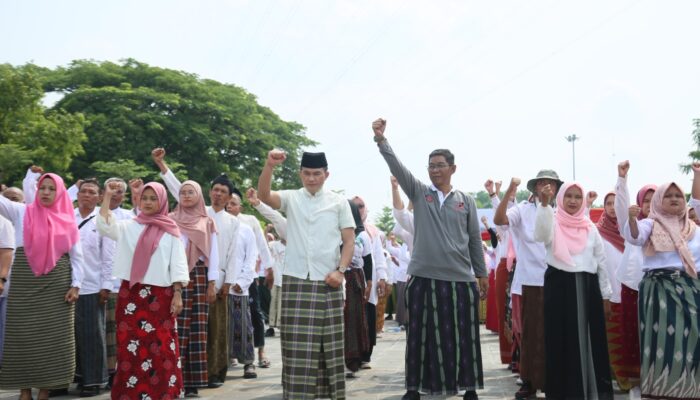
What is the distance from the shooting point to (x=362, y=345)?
997 centimetres

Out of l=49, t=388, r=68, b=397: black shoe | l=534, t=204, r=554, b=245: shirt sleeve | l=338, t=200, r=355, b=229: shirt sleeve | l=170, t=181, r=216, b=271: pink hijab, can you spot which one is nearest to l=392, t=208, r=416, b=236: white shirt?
l=534, t=204, r=554, b=245: shirt sleeve

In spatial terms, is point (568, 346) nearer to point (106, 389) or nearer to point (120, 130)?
point (106, 389)

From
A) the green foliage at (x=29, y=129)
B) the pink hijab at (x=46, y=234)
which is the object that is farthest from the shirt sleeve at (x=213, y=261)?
the green foliage at (x=29, y=129)

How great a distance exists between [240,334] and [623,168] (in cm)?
488

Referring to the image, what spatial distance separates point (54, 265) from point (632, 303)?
572 centimetres

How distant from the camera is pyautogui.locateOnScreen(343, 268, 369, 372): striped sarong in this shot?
9727 millimetres

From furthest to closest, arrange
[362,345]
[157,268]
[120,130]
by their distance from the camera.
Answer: [120,130] → [362,345] → [157,268]

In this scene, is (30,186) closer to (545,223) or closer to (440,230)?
(440,230)

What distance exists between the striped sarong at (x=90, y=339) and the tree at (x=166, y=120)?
24.2 metres

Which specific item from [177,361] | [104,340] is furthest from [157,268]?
[104,340]

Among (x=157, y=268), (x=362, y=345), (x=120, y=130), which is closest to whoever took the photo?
(x=157, y=268)

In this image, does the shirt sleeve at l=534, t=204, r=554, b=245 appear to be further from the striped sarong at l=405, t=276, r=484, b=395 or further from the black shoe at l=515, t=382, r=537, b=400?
the black shoe at l=515, t=382, r=537, b=400

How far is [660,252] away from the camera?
7.44m

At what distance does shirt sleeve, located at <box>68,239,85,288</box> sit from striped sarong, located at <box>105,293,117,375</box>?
4.23ft
